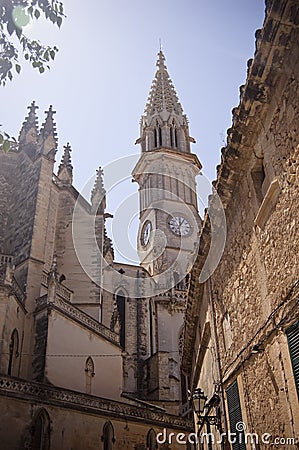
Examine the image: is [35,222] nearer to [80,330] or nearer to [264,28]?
[80,330]

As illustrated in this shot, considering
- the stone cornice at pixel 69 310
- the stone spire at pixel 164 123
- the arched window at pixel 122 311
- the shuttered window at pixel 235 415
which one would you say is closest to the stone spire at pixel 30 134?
the stone cornice at pixel 69 310

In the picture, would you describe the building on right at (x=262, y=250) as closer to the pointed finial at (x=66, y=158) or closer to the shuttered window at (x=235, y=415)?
the shuttered window at (x=235, y=415)

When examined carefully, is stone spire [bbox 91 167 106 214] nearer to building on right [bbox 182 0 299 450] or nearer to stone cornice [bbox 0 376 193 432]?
stone cornice [bbox 0 376 193 432]

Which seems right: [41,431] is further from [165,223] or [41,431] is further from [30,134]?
[165,223]

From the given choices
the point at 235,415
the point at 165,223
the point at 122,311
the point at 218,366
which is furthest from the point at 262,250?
→ the point at 165,223

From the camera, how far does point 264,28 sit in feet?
20.9

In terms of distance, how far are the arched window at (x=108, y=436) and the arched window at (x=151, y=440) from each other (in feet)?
7.86

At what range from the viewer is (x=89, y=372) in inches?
856

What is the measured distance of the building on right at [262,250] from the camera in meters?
6.18

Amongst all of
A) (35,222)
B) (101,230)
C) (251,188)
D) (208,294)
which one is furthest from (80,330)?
(251,188)

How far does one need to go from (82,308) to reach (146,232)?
1813 cm

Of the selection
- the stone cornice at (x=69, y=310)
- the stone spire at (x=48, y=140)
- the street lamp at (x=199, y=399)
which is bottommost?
the street lamp at (x=199, y=399)

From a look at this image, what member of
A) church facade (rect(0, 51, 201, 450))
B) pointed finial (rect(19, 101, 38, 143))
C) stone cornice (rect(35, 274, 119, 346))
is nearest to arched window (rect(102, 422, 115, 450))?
church facade (rect(0, 51, 201, 450))

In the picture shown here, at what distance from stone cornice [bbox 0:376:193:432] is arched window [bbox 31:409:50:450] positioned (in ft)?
1.47
